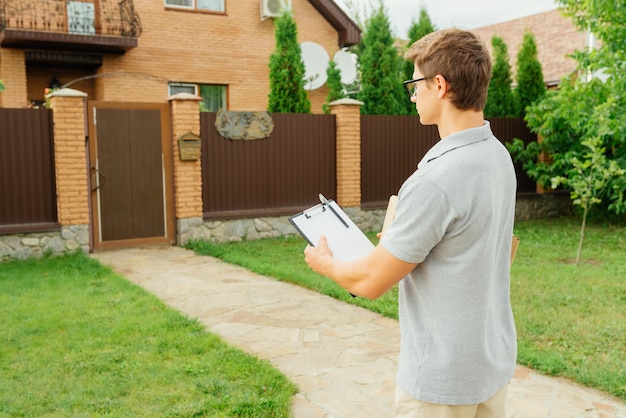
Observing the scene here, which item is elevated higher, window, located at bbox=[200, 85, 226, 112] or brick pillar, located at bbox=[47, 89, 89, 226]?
window, located at bbox=[200, 85, 226, 112]

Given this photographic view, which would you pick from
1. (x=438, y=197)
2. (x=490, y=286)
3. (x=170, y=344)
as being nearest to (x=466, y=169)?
(x=438, y=197)

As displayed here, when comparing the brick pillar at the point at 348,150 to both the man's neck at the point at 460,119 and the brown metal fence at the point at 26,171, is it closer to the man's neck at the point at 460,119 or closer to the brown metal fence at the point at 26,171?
the brown metal fence at the point at 26,171

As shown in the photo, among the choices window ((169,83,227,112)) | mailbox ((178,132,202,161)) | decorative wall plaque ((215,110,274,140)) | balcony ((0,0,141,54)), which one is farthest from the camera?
window ((169,83,227,112))

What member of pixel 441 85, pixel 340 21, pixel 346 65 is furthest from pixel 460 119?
pixel 340 21

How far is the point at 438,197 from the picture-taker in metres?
1.60

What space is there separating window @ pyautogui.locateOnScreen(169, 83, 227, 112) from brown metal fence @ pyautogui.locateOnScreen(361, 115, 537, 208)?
18.6 ft

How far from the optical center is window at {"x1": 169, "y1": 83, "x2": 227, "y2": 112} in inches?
609

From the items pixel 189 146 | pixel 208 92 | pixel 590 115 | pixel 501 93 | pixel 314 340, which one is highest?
pixel 208 92

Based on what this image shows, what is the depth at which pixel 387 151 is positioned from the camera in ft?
37.8

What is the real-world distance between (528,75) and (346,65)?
4.87 metres

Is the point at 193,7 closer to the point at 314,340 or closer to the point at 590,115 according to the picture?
the point at 590,115

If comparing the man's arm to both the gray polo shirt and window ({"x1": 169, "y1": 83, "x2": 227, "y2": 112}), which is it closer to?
the gray polo shirt

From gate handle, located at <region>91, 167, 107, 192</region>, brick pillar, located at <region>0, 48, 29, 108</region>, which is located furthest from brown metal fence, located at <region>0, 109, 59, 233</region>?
brick pillar, located at <region>0, 48, 29, 108</region>

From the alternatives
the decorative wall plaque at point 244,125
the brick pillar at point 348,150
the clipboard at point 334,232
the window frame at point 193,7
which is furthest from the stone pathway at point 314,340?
the window frame at point 193,7
